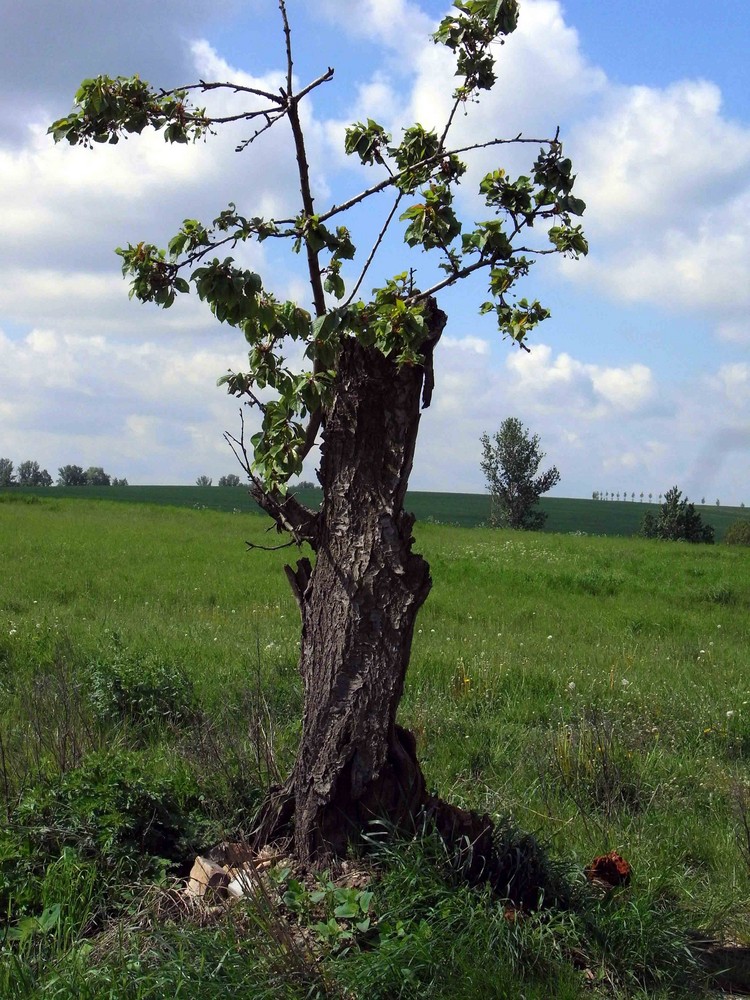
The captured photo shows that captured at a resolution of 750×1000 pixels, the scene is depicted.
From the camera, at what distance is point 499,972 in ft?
12.4

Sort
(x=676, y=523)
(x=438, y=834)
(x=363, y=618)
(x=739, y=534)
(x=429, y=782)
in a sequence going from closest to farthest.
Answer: (x=438, y=834) < (x=363, y=618) < (x=429, y=782) < (x=739, y=534) < (x=676, y=523)

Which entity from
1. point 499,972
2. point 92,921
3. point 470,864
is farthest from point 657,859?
point 92,921

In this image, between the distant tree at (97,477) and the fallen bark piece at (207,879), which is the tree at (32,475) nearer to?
the distant tree at (97,477)

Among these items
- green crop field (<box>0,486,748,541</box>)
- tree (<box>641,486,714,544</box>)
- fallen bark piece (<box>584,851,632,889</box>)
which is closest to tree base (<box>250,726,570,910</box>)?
fallen bark piece (<box>584,851,632,889</box>)

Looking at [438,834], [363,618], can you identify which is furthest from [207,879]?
[363,618]

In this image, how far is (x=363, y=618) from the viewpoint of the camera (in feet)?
14.9

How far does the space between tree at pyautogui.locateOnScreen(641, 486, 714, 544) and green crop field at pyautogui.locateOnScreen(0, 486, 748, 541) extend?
25.3ft

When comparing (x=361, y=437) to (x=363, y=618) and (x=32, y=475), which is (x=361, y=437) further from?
(x=32, y=475)

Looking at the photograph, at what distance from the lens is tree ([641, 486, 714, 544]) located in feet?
183

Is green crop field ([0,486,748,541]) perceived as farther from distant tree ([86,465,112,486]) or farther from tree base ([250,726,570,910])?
tree base ([250,726,570,910])

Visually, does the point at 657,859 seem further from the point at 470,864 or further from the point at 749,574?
the point at 749,574

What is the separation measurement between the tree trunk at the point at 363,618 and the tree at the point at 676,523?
175ft

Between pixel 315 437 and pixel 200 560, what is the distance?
654 inches

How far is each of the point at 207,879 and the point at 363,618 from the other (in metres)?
1.41
